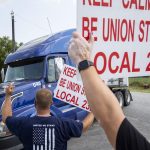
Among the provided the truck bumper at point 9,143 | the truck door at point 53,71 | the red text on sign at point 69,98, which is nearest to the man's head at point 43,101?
the red text on sign at point 69,98

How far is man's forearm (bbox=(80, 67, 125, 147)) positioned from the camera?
1.70 meters

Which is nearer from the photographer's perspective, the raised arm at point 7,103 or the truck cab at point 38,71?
the raised arm at point 7,103

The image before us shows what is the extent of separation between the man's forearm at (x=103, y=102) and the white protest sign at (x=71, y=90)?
3278 millimetres

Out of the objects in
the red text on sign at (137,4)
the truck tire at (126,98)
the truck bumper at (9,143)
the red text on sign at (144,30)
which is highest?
the red text on sign at (137,4)

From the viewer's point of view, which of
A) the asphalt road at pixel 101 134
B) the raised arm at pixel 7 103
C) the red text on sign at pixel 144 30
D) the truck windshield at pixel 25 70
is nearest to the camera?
the red text on sign at pixel 144 30

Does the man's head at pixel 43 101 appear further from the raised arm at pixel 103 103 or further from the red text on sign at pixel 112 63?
the raised arm at pixel 103 103

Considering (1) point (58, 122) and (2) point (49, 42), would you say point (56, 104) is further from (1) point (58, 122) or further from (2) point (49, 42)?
(1) point (58, 122)

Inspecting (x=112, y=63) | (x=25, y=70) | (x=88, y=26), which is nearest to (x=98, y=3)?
(x=88, y=26)

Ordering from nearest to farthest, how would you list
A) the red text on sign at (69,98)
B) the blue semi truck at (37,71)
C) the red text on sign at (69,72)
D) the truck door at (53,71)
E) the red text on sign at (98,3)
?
the red text on sign at (98,3)
the red text on sign at (69,98)
the red text on sign at (69,72)
the blue semi truck at (37,71)
the truck door at (53,71)

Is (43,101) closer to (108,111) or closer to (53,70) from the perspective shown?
(108,111)

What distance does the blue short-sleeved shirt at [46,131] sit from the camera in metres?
3.93

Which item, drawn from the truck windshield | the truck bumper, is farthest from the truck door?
the truck bumper

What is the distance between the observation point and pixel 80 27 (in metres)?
2.65

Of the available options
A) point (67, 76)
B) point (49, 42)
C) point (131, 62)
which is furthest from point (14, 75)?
point (131, 62)
